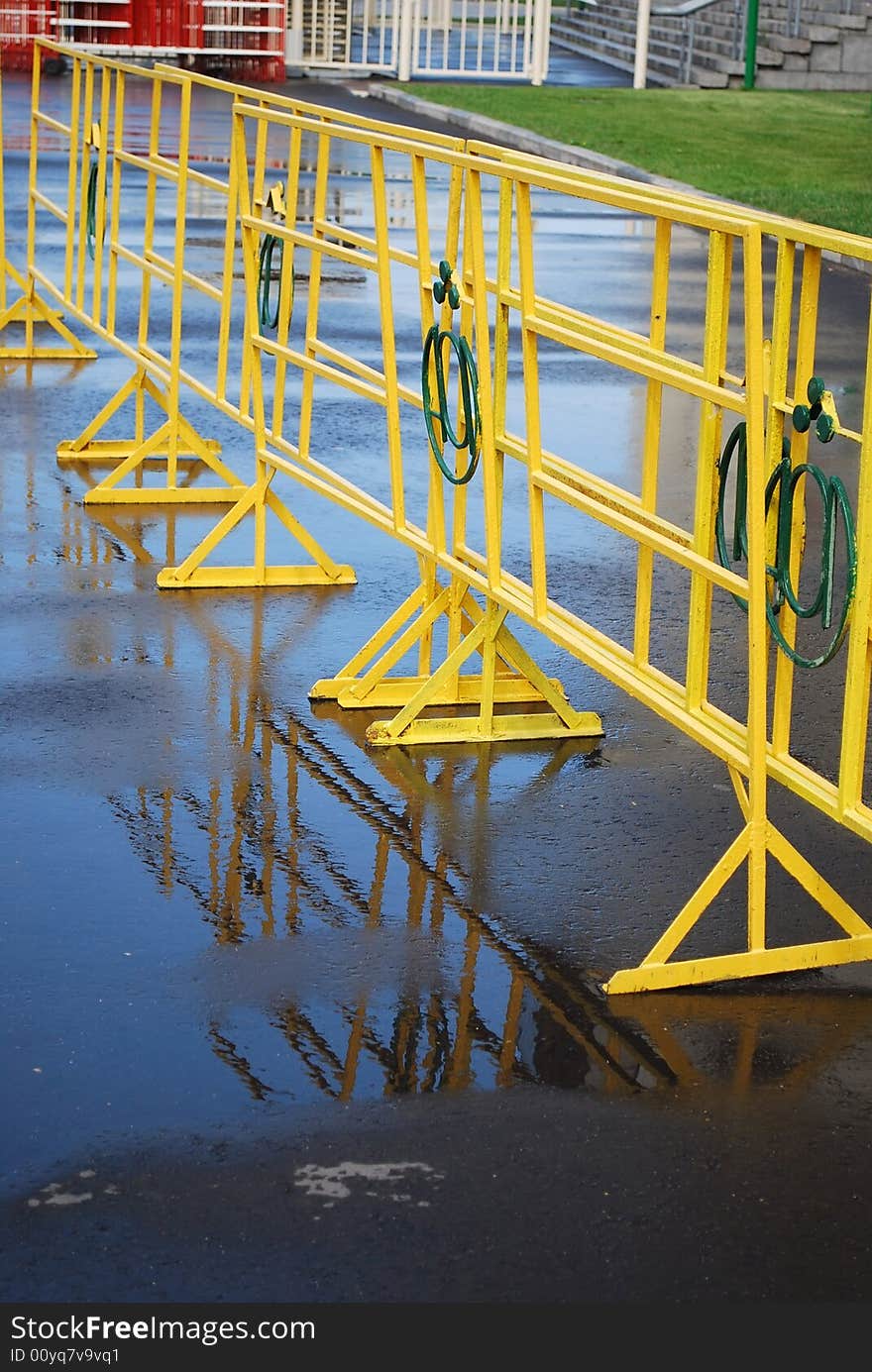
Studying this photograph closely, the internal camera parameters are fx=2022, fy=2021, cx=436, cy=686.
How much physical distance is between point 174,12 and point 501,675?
3257 cm

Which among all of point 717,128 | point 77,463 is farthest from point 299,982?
point 717,128

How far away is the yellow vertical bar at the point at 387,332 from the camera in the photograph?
6.59 meters

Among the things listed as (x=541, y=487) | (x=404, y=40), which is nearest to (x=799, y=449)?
(x=541, y=487)

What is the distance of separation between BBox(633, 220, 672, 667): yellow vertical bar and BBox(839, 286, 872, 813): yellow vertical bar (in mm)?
710

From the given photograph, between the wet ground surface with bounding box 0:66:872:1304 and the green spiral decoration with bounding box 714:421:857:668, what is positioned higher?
the green spiral decoration with bounding box 714:421:857:668

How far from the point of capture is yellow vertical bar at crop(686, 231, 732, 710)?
15.7 ft

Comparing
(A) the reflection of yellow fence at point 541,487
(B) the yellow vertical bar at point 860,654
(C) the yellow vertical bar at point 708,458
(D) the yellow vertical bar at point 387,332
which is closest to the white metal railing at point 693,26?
(A) the reflection of yellow fence at point 541,487

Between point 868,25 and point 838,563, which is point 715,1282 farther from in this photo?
point 868,25

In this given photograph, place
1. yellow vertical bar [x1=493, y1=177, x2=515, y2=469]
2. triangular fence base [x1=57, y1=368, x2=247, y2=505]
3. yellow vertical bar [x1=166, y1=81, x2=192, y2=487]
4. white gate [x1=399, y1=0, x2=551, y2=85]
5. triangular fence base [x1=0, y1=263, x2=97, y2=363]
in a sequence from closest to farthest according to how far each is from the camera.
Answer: yellow vertical bar [x1=493, y1=177, x2=515, y2=469], yellow vertical bar [x1=166, y1=81, x2=192, y2=487], triangular fence base [x1=57, y1=368, x2=247, y2=505], triangular fence base [x1=0, y1=263, x2=97, y2=363], white gate [x1=399, y1=0, x2=551, y2=85]

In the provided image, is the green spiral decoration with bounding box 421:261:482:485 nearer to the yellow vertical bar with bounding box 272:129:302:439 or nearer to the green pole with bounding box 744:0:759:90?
the yellow vertical bar with bounding box 272:129:302:439

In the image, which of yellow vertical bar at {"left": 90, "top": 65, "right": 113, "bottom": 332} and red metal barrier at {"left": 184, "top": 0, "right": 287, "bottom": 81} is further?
red metal barrier at {"left": 184, "top": 0, "right": 287, "bottom": 81}

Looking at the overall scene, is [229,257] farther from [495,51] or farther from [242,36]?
[495,51]

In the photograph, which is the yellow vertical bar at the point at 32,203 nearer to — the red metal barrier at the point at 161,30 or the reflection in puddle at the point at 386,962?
the reflection in puddle at the point at 386,962

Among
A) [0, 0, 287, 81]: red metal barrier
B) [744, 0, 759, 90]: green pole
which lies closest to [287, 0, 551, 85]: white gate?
[0, 0, 287, 81]: red metal barrier
